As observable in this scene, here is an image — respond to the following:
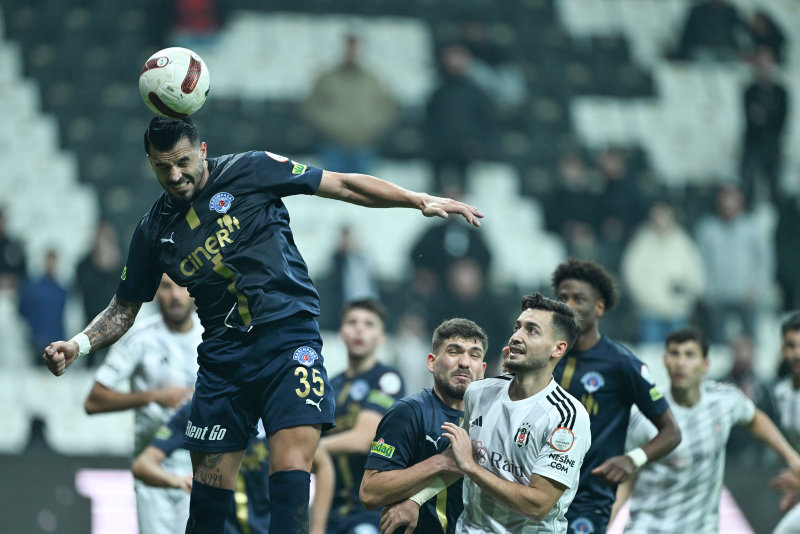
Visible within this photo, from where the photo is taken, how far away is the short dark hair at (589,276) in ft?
20.7

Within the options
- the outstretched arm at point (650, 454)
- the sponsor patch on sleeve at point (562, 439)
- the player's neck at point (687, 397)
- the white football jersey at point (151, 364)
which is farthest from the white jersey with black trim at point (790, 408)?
the white football jersey at point (151, 364)

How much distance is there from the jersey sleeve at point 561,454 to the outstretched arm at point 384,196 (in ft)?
3.35

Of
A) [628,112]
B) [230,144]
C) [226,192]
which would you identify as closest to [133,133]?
[230,144]

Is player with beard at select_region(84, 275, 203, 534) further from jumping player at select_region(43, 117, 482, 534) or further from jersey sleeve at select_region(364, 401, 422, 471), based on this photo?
jersey sleeve at select_region(364, 401, 422, 471)

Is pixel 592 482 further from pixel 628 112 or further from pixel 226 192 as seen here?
pixel 628 112

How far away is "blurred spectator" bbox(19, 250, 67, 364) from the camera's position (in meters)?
12.4

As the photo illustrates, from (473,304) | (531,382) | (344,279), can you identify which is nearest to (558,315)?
(531,382)

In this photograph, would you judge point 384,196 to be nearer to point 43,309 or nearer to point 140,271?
point 140,271

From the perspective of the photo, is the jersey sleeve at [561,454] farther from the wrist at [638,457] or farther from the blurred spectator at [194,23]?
the blurred spectator at [194,23]

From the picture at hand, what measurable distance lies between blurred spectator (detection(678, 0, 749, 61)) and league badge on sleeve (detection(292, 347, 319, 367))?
13.2 meters

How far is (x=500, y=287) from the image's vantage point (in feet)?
46.0

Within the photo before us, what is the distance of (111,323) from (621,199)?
9.72 meters

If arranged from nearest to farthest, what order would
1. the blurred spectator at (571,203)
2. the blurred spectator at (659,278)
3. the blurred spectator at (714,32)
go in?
1. the blurred spectator at (659,278)
2. the blurred spectator at (571,203)
3. the blurred spectator at (714,32)

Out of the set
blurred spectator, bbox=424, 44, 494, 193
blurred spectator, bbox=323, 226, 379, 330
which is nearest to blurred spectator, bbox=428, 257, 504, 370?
blurred spectator, bbox=323, 226, 379, 330
